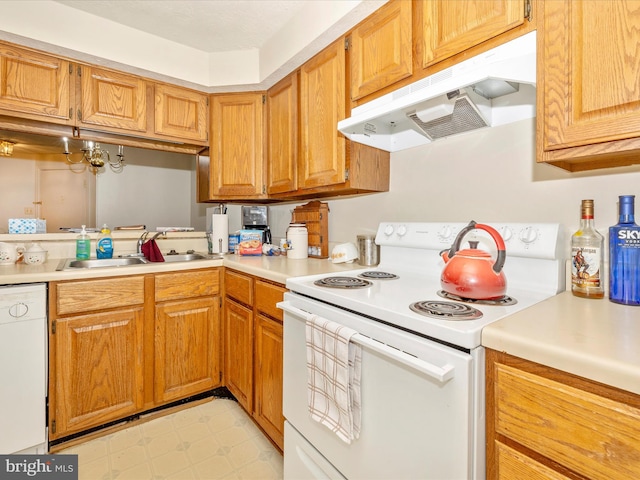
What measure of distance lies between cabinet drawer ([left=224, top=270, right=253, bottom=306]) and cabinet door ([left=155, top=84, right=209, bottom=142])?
110cm

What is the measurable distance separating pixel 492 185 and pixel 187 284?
170 cm

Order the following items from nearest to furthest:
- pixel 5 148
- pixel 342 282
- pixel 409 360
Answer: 1. pixel 409 360
2. pixel 342 282
3. pixel 5 148

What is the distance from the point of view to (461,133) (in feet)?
4.67

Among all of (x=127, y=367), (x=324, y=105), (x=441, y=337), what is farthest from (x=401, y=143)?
(x=127, y=367)

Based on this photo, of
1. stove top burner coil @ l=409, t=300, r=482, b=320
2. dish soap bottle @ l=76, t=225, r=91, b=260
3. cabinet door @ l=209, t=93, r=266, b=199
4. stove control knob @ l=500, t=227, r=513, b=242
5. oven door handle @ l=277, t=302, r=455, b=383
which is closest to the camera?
oven door handle @ l=277, t=302, r=455, b=383

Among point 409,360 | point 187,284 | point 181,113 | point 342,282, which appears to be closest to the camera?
point 409,360

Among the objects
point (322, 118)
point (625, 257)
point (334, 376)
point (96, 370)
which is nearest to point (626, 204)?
point (625, 257)

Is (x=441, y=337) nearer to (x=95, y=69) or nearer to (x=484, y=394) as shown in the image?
(x=484, y=394)

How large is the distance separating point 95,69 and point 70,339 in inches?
63.5

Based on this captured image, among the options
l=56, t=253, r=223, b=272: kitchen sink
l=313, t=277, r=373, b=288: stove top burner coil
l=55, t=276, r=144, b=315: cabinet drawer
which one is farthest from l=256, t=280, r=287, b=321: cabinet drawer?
l=55, t=276, r=144, b=315: cabinet drawer

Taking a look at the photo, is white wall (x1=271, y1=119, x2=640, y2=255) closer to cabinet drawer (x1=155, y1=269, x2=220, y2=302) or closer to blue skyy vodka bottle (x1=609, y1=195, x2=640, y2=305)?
blue skyy vodka bottle (x1=609, y1=195, x2=640, y2=305)

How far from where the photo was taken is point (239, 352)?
6.02 feet

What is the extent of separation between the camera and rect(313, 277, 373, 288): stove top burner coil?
121 cm

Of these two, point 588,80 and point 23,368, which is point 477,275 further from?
point 23,368
